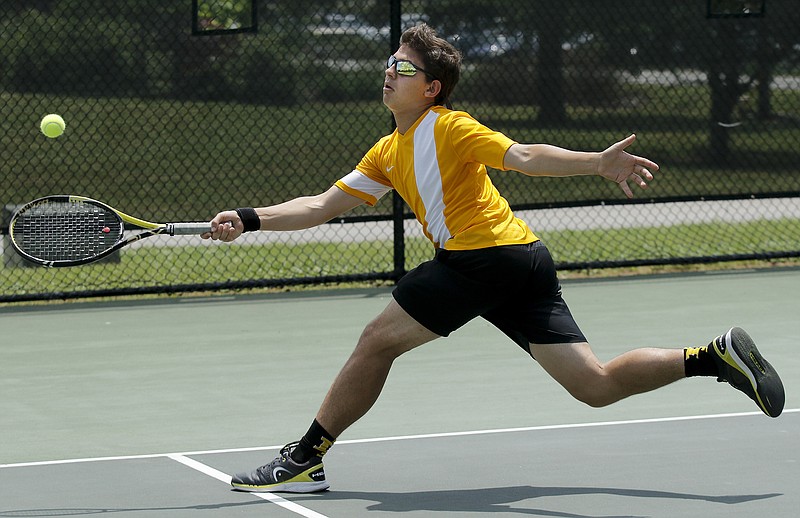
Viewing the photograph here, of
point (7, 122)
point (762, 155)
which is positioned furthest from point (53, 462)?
point (762, 155)

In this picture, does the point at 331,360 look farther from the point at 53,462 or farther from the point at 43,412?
the point at 53,462

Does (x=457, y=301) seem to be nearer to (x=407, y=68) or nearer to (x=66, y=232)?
(x=407, y=68)

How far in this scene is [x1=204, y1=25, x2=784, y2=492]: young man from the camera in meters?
4.92

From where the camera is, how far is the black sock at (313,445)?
198 inches

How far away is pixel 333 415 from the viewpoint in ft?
16.5

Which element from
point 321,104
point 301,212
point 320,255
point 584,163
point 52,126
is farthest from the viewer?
point 320,255

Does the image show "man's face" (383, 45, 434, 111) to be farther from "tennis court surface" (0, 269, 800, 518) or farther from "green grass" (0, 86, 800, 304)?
"green grass" (0, 86, 800, 304)

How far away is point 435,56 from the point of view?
5.07 meters

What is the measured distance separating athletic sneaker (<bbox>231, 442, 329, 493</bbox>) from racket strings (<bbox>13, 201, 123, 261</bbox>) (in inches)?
39.9

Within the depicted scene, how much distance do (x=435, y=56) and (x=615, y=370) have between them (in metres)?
1.21

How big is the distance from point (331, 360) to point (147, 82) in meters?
3.18

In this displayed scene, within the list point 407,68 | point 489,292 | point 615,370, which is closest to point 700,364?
point 615,370

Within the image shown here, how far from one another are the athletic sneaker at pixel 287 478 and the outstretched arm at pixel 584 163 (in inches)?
47.6

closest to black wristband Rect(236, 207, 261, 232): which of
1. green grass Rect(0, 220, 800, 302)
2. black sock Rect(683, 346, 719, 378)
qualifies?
black sock Rect(683, 346, 719, 378)
